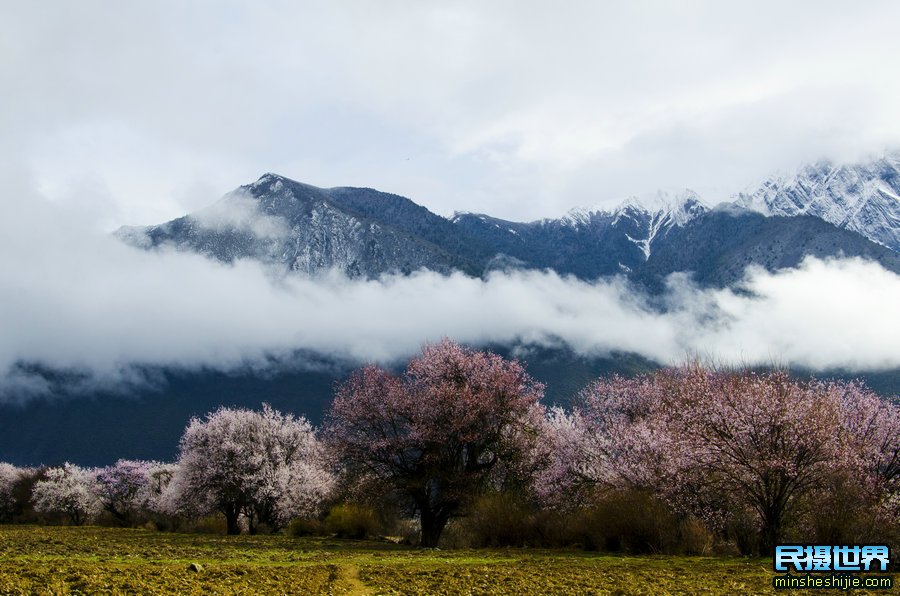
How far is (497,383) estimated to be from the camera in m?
38.9

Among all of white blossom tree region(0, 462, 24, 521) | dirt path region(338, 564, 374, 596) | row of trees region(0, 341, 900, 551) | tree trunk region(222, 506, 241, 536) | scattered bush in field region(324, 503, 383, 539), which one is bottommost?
white blossom tree region(0, 462, 24, 521)

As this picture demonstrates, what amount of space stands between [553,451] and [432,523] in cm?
795

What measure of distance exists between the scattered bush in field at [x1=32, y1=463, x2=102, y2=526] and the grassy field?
211ft

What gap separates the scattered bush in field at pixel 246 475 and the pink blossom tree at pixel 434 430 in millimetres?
14345

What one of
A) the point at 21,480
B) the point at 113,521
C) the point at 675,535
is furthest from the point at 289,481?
the point at 21,480

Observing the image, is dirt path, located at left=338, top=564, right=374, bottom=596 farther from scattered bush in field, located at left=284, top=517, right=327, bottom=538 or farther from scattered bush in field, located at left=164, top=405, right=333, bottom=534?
scattered bush in field, located at left=164, top=405, right=333, bottom=534

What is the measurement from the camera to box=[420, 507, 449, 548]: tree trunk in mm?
37406

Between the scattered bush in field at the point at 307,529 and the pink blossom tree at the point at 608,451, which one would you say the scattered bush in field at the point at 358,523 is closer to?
the scattered bush in field at the point at 307,529

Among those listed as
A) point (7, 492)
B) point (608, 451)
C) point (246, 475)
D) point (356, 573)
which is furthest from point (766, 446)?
point (7, 492)

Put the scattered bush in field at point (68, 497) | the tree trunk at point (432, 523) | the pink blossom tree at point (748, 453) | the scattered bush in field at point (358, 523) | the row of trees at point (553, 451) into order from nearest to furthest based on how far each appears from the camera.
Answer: the pink blossom tree at point (748, 453) → the row of trees at point (553, 451) → the tree trunk at point (432, 523) → the scattered bush in field at point (358, 523) → the scattered bush in field at point (68, 497)

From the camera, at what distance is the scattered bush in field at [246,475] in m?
53.0

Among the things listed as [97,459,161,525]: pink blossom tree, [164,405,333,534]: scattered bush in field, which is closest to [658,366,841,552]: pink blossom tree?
[164,405,333,534]: scattered bush in field

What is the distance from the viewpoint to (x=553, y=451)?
38750mm

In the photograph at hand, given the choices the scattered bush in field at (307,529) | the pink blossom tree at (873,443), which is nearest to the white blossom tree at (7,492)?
the scattered bush in field at (307,529)
